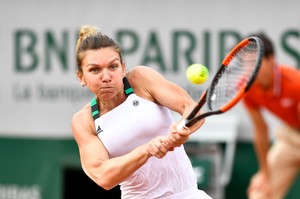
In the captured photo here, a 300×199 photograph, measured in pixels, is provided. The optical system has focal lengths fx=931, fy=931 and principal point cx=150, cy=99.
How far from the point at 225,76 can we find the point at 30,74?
446cm

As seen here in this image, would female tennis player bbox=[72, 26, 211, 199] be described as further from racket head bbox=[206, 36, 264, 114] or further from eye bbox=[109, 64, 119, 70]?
racket head bbox=[206, 36, 264, 114]

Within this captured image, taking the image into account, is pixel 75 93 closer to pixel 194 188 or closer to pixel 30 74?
pixel 30 74

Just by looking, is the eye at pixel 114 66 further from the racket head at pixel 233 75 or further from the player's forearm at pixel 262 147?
the player's forearm at pixel 262 147

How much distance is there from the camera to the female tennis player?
4543 mm

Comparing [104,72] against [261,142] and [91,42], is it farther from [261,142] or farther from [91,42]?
[261,142]

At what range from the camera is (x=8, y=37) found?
8898 millimetres

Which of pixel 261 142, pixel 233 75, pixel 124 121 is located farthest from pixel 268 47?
pixel 124 121

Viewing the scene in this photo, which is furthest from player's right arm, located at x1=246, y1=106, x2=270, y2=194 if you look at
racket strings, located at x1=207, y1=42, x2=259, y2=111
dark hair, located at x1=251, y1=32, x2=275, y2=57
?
racket strings, located at x1=207, y1=42, x2=259, y2=111

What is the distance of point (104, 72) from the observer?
4.50 metres

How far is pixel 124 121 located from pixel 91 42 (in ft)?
1.46

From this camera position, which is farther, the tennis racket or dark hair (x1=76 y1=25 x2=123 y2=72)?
dark hair (x1=76 y1=25 x2=123 y2=72)

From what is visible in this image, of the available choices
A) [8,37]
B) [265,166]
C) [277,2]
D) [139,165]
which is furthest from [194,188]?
[8,37]

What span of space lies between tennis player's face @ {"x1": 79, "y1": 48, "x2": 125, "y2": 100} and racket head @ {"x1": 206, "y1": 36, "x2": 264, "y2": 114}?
17.8 inches

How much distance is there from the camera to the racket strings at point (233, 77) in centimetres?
445
